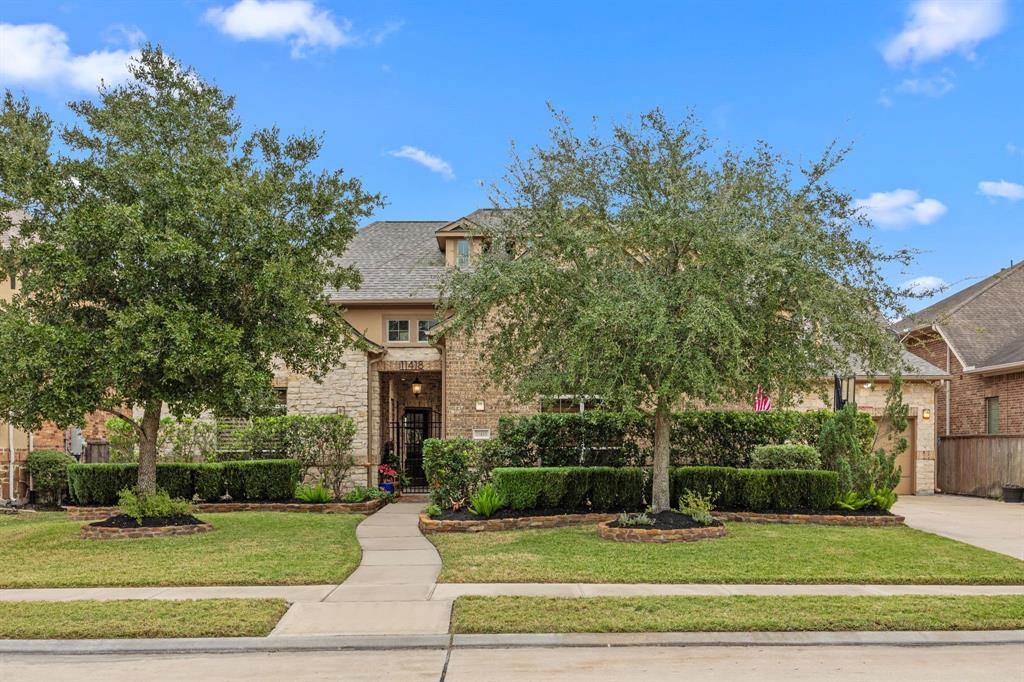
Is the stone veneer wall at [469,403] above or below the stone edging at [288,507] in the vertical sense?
above

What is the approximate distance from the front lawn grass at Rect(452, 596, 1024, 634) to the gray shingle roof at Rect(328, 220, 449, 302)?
12.6m

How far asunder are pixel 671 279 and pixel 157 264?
744cm

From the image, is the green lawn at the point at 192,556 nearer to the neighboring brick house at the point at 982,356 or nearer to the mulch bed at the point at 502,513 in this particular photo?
the mulch bed at the point at 502,513

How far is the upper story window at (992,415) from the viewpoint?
22875mm

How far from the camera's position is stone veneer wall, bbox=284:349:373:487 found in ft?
65.8

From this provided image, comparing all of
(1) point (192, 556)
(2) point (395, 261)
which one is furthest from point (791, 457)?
(2) point (395, 261)

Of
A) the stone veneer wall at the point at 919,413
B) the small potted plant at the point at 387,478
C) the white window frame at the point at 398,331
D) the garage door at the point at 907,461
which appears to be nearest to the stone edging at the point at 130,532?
the small potted plant at the point at 387,478

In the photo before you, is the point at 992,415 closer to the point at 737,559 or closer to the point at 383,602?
the point at 737,559

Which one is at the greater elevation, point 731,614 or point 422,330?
point 422,330

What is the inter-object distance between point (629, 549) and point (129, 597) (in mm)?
6122

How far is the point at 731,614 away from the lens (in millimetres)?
7406

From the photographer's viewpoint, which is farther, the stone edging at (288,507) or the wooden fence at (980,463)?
the wooden fence at (980,463)

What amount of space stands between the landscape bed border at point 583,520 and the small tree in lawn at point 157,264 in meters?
3.52

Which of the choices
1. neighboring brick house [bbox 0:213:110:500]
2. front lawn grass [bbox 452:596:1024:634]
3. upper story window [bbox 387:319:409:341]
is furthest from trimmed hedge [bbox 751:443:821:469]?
neighboring brick house [bbox 0:213:110:500]
